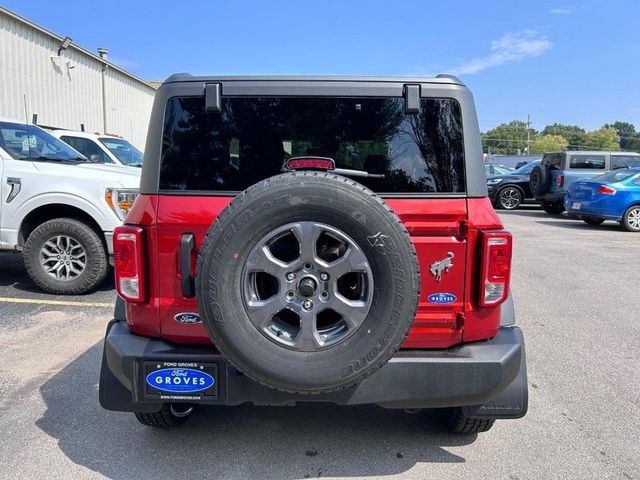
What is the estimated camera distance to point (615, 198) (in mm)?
11695

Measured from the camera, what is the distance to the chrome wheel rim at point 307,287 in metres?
2.13

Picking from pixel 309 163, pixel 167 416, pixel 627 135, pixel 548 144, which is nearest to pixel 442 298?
pixel 309 163

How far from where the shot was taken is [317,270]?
2.14 meters

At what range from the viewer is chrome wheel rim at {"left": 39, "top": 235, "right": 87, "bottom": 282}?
5.65 m

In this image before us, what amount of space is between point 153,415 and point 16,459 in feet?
2.34

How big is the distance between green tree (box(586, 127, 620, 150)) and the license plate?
11464 cm

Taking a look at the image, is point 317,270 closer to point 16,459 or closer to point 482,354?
point 482,354

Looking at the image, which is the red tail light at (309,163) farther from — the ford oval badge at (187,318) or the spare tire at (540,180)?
the spare tire at (540,180)

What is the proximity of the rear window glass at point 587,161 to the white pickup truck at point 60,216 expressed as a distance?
12.4 meters

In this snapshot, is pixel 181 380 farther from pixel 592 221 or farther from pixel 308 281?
pixel 592 221

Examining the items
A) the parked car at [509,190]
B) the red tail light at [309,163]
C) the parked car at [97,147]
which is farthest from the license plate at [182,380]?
the parked car at [509,190]

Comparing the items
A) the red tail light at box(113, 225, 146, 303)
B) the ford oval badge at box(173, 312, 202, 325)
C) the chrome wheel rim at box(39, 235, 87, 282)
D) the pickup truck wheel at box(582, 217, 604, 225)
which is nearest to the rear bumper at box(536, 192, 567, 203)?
the pickup truck wheel at box(582, 217, 604, 225)

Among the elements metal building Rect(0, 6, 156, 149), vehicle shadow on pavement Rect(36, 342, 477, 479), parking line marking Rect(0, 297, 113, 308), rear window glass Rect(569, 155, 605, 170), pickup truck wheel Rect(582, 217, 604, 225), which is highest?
metal building Rect(0, 6, 156, 149)

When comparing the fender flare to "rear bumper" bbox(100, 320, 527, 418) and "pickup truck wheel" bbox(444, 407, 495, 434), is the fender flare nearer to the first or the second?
"rear bumper" bbox(100, 320, 527, 418)
